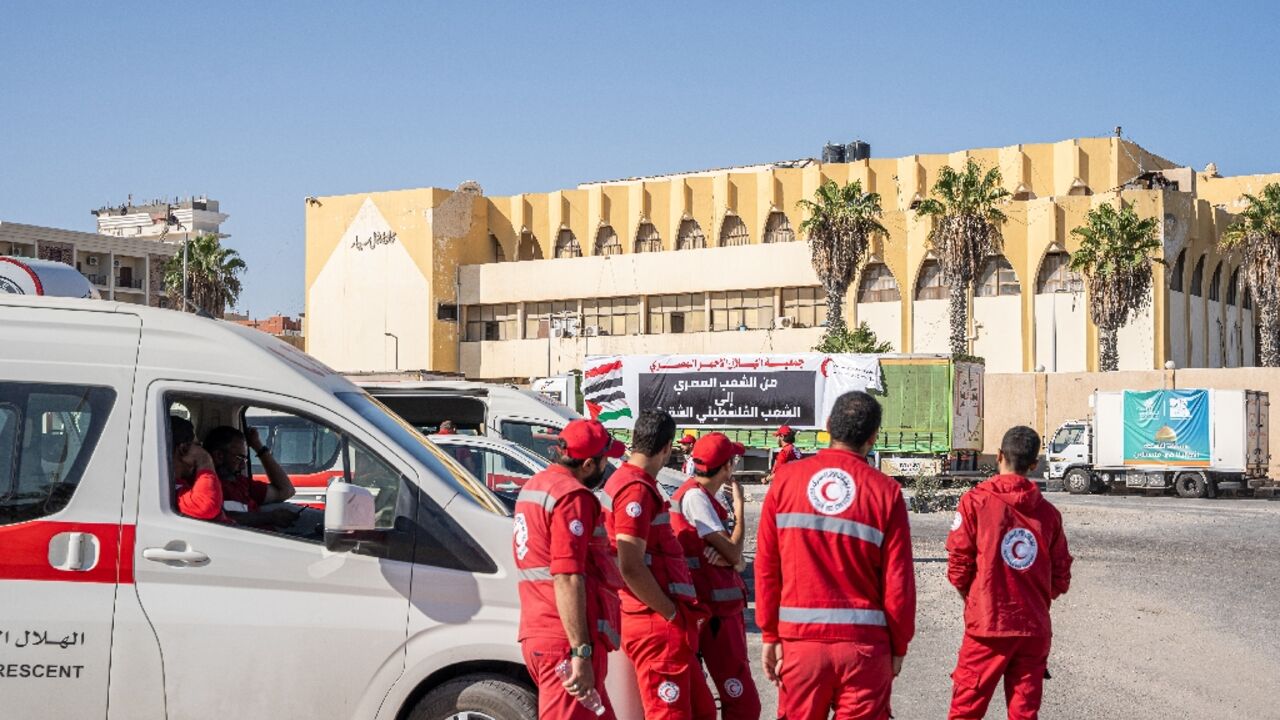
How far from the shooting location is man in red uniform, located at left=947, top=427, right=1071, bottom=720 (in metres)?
6.59

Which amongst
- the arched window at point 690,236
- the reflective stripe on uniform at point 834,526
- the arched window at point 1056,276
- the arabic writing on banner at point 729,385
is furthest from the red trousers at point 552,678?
the arched window at point 690,236

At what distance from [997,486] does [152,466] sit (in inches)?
151

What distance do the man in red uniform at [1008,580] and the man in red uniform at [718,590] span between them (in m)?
0.99

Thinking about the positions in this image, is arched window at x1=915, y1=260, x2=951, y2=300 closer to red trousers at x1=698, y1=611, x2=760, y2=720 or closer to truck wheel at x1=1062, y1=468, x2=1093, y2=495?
truck wheel at x1=1062, y1=468, x2=1093, y2=495

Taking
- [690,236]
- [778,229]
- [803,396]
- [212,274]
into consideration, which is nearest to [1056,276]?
[778,229]

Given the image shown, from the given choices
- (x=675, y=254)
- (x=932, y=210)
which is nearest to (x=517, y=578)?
(x=932, y=210)

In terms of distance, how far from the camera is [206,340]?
613cm

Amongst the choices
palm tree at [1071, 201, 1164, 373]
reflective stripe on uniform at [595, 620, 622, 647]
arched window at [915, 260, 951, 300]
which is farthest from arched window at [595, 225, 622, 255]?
reflective stripe on uniform at [595, 620, 622, 647]

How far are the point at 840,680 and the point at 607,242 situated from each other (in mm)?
65379

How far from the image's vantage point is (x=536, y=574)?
5621 mm

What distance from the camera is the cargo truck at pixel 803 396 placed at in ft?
130

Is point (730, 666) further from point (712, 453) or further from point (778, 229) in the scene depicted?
point (778, 229)

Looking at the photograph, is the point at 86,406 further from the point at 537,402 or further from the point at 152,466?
the point at 537,402

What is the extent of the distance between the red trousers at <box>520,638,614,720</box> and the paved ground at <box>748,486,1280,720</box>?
149 inches
